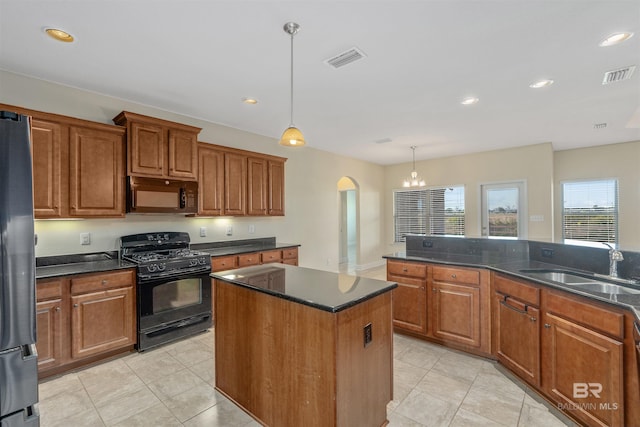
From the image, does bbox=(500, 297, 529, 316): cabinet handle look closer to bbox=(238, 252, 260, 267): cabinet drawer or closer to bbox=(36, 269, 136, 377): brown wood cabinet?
bbox=(238, 252, 260, 267): cabinet drawer

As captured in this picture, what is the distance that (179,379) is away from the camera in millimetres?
2539

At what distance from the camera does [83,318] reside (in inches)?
106

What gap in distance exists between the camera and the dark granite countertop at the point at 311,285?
160 cm

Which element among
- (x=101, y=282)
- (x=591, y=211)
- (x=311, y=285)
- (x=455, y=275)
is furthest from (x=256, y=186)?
(x=591, y=211)

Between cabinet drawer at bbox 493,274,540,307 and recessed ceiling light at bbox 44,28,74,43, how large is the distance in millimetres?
4030

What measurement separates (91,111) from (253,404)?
3.40 metres

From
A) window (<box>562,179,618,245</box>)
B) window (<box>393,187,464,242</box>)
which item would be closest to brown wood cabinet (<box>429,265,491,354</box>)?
window (<box>393,187,464,242</box>)

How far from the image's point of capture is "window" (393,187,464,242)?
22.4 feet

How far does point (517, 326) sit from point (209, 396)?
2568 millimetres

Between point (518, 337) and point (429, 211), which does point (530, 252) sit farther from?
point (429, 211)

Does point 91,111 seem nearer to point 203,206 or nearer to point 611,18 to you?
point 203,206

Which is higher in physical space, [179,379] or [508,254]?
[508,254]

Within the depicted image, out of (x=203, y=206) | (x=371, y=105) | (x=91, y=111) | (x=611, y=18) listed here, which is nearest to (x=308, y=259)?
(x=203, y=206)

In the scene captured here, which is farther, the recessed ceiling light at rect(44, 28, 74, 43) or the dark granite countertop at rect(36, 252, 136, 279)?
the dark granite countertop at rect(36, 252, 136, 279)
